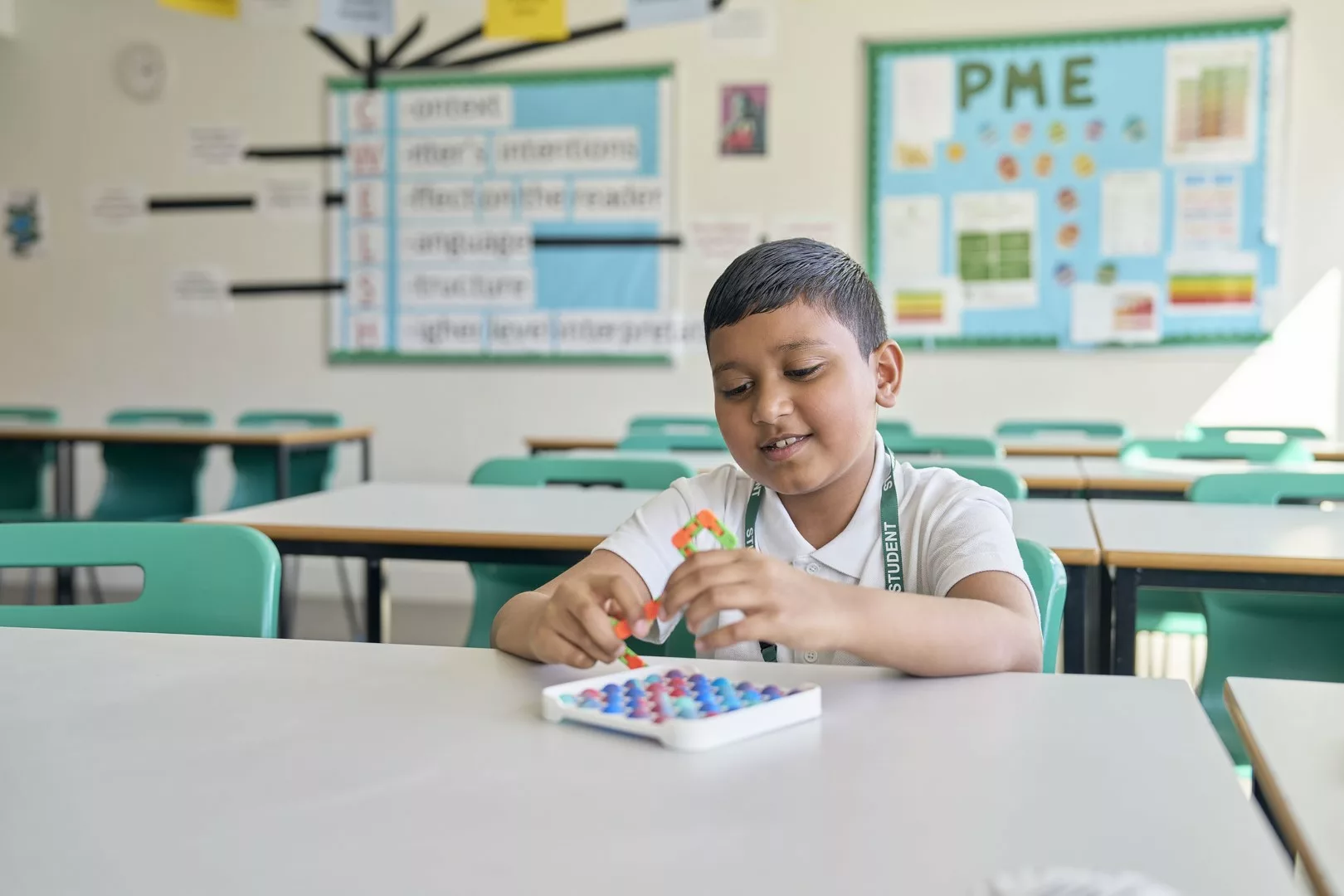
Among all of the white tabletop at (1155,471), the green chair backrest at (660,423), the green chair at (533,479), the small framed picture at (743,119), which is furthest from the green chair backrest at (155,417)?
the white tabletop at (1155,471)

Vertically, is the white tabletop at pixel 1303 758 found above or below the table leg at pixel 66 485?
above

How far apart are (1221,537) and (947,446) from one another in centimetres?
129

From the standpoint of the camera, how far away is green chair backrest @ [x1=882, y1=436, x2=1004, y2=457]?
291 cm

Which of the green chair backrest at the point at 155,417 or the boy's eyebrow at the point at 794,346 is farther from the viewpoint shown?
the green chair backrest at the point at 155,417

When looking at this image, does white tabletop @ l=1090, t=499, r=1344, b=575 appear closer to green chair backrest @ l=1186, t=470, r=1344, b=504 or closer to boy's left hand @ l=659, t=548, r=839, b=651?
green chair backrest @ l=1186, t=470, r=1344, b=504

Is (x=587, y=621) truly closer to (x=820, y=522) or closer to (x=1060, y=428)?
(x=820, y=522)

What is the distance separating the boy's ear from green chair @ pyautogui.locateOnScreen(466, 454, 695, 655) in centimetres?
82

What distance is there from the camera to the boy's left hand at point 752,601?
771mm

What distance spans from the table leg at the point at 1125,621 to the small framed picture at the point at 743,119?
317cm

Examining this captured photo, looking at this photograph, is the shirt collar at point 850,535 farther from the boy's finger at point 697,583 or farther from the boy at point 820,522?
the boy's finger at point 697,583

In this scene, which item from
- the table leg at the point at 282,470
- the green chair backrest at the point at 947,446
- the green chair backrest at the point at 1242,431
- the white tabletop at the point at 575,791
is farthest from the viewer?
the table leg at the point at 282,470

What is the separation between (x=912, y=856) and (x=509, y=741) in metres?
0.27

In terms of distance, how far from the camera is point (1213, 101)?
13.4ft

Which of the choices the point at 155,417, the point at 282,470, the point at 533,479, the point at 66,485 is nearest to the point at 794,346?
the point at 533,479
